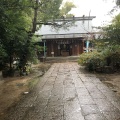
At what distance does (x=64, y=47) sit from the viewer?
27.1 m

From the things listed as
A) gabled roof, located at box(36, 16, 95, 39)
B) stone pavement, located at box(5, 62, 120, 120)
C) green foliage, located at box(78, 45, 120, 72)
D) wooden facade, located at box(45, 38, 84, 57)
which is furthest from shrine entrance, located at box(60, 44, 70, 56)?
stone pavement, located at box(5, 62, 120, 120)

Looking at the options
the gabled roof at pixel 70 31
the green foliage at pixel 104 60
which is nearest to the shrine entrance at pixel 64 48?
the gabled roof at pixel 70 31

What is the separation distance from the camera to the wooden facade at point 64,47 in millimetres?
26422

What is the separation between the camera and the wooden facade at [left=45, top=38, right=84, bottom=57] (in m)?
26.4

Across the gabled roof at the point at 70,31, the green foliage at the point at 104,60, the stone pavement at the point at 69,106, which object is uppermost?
the gabled roof at the point at 70,31

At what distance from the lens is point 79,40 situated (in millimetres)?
26312

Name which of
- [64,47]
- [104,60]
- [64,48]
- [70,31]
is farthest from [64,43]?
[104,60]

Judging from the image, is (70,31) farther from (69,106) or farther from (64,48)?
(69,106)

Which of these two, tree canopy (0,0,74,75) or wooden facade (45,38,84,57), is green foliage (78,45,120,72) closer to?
tree canopy (0,0,74,75)

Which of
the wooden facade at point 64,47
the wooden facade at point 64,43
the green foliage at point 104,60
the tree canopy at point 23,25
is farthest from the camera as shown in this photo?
the wooden facade at point 64,47

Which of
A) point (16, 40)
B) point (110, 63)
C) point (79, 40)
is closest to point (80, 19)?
point (79, 40)

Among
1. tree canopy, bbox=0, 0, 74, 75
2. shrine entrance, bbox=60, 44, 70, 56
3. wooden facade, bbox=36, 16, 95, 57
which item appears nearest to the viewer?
tree canopy, bbox=0, 0, 74, 75

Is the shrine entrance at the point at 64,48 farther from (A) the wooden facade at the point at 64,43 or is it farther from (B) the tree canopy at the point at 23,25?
(B) the tree canopy at the point at 23,25

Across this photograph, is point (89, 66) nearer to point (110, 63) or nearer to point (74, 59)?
point (110, 63)
